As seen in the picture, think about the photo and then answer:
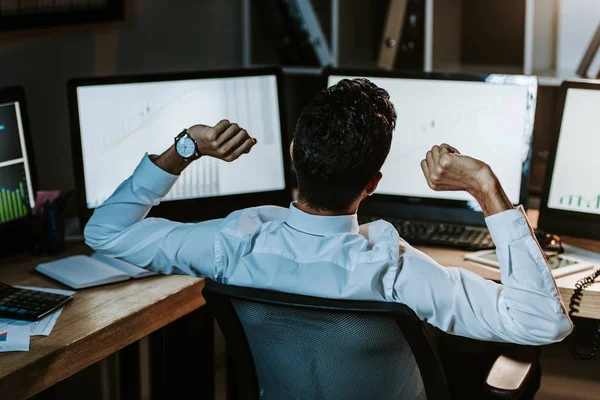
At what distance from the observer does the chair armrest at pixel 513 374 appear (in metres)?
1.57

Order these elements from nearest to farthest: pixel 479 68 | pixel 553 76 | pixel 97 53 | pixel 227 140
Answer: pixel 227 140 → pixel 97 53 → pixel 553 76 → pixel 479 68

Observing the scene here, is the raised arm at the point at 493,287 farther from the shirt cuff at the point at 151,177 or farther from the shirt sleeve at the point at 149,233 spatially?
the shirt cuff at the point at 151,177

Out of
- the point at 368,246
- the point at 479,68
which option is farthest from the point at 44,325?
the point at 479,68

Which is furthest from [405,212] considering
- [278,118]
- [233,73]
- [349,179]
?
[349,179]

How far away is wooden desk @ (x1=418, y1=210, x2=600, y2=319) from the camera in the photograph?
185cm

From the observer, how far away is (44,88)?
96.0 inches

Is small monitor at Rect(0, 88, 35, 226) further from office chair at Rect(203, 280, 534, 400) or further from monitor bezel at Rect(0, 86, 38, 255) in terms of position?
office chair at Rect(203, 280, 534, 400)

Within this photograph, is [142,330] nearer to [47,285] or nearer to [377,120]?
[47,285]

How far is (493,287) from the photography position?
131 centimetres

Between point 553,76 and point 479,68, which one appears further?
point 479,68

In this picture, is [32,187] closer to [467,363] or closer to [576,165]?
[467,363]

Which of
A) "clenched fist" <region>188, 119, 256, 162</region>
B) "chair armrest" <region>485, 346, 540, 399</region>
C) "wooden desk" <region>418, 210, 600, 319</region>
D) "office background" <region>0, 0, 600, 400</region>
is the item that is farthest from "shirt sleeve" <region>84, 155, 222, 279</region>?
"office background" <region>0, 0, 600, 400</region>

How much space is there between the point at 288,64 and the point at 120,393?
1.33 meters

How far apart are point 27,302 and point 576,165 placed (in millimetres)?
1360
